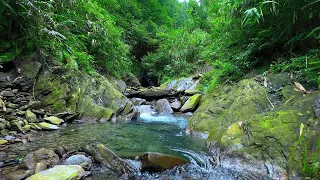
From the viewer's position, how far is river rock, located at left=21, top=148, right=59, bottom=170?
10.2 feet

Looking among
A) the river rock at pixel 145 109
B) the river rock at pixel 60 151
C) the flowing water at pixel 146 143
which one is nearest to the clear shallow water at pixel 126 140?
the flowing water at pixel 146 143

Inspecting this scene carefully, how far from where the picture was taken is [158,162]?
3527mm

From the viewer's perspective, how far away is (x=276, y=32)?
5.53m

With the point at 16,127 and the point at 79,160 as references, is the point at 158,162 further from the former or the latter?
the point at 16,127

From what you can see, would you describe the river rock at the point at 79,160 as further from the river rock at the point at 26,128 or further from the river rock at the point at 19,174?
the river rock at the point at 26,128

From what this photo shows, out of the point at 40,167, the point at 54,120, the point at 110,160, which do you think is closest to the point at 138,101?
the point at 54,120

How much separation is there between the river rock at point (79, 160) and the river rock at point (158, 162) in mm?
839

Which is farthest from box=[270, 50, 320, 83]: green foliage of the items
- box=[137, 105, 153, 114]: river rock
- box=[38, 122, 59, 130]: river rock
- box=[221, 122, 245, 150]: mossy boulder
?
box=[137, 105, 153, 114]: river rock

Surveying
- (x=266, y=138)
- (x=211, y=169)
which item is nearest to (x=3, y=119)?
(x=211, y=169)

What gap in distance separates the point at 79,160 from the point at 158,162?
4.02ft

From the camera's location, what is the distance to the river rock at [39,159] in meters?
3.12

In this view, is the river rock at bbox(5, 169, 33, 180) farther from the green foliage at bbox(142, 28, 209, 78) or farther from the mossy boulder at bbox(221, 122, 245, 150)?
the green foliage at bbox(142, 28, 209, 78)

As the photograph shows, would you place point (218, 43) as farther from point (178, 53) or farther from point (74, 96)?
point (178, 53)

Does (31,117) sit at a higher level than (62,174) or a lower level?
higher
